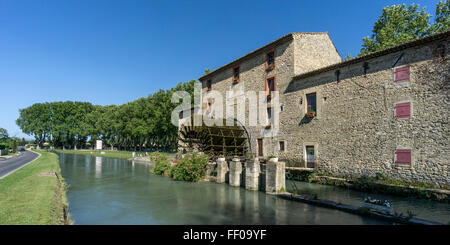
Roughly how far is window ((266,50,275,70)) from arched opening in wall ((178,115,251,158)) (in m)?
5.29

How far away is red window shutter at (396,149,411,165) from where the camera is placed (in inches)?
421

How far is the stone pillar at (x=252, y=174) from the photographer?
41.4 feet

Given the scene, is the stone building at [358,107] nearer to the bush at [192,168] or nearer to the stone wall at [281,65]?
the stone wall at [281,65]

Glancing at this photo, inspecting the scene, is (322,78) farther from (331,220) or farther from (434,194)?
(331,220)

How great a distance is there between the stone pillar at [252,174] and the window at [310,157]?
3966 millimetres

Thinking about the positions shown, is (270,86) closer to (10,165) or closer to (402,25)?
(402,25)

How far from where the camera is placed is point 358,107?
41.7ft

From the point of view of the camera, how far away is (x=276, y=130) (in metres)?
17.3

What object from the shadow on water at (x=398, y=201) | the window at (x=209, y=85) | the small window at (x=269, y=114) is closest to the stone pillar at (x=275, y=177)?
the shadow on water at (x=398, y=201)

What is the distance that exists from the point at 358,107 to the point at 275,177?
5.88 m

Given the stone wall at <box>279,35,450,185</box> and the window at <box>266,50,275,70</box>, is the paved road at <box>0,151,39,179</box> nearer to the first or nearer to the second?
the window at <box>266,50,275,70</box>

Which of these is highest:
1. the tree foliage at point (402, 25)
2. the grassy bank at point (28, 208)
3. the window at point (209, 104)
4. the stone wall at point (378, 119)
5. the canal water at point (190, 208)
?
the tree foliage at point (402, 25)

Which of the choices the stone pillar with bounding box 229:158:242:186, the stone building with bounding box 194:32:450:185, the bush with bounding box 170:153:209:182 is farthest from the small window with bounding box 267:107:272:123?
the bush with bounding box 170:153:209:182

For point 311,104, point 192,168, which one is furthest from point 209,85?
point 311,104
